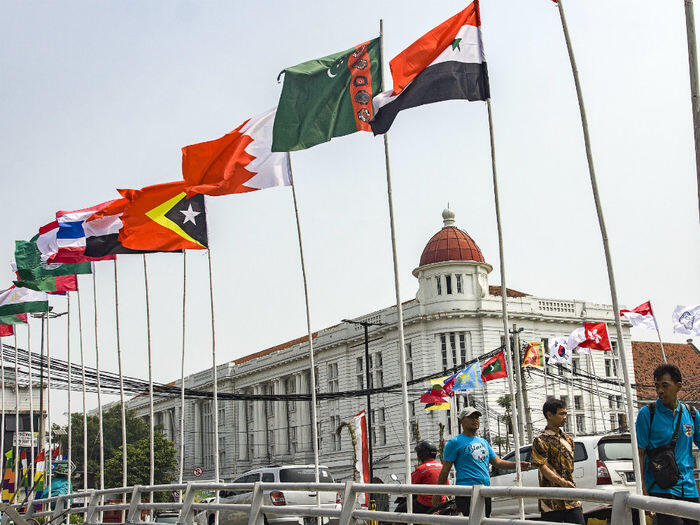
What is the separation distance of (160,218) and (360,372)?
4867 centimetres

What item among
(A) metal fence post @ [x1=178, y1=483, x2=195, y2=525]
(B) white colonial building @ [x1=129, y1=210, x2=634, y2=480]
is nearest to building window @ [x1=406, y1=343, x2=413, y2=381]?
(B) white colonial building @ [x1=129, y1=210, x2=634, y2=480]

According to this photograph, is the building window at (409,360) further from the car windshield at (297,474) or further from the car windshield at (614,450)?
the car windshield at (614,450)

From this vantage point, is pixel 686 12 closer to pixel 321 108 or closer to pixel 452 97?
pixel 452 97

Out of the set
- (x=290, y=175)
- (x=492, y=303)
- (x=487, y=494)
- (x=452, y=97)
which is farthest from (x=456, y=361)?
(x=487, y=494)

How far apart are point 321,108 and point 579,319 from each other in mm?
53333

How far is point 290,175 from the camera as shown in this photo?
1731 cm

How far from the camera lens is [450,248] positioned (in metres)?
62.8

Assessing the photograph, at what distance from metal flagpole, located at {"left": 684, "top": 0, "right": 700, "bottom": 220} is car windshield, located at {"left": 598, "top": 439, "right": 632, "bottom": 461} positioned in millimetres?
5490

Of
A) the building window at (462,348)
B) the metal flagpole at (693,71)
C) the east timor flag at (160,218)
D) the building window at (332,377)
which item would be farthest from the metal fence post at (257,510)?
the building window at (332,377)

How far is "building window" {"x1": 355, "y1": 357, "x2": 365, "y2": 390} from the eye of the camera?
66.3 metres

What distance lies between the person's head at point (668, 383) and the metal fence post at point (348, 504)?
3.41 m

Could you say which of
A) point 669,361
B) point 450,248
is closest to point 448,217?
point 450,248

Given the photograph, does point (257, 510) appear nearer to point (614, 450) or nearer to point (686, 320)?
point (614, 450)

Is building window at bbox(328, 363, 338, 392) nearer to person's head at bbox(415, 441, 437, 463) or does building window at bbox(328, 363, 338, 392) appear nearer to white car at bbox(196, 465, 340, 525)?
white car at bbox(196, 465, 340, 525)
